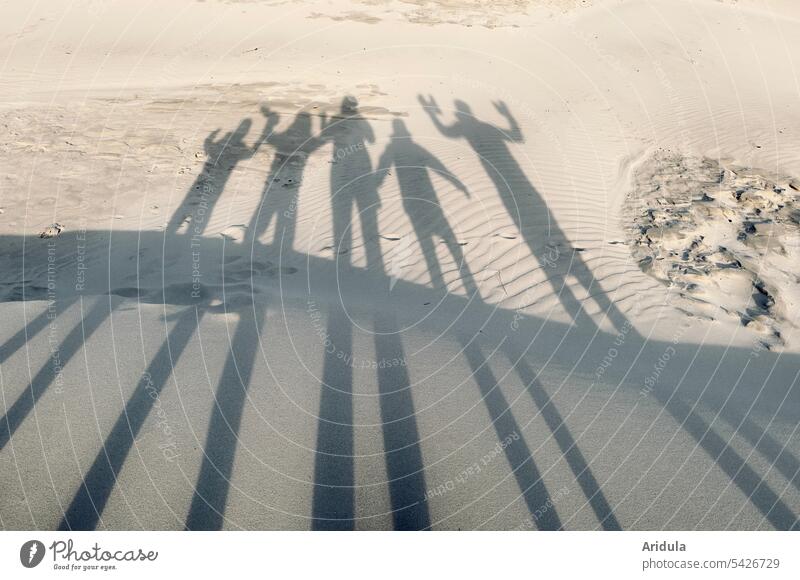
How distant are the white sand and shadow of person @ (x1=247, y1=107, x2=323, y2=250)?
115mm

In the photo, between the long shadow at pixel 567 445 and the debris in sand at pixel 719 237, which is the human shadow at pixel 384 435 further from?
the debris in sand at pixel 719 237

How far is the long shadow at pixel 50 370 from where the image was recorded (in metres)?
5.55

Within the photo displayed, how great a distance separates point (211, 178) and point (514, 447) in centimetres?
1081

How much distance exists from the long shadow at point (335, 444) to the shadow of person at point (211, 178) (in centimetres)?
607

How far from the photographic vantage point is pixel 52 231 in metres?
12.0

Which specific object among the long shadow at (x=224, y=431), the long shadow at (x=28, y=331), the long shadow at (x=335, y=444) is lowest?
the long shadow at (x=335, y=444)

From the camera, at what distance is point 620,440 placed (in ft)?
18.7

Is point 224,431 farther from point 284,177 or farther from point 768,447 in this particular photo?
point 284,177

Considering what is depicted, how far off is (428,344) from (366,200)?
591 centimetres

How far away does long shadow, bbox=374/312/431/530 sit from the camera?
4.89 metres

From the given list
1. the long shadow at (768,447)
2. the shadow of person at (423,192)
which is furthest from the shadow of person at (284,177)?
the long shadow at (768,447)

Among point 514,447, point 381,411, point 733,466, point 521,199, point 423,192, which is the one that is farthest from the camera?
point 423,192

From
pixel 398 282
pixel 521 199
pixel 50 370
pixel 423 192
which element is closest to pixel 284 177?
pixel 423 192

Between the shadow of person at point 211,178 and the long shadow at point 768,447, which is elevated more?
the shadow of person at point 211,178
